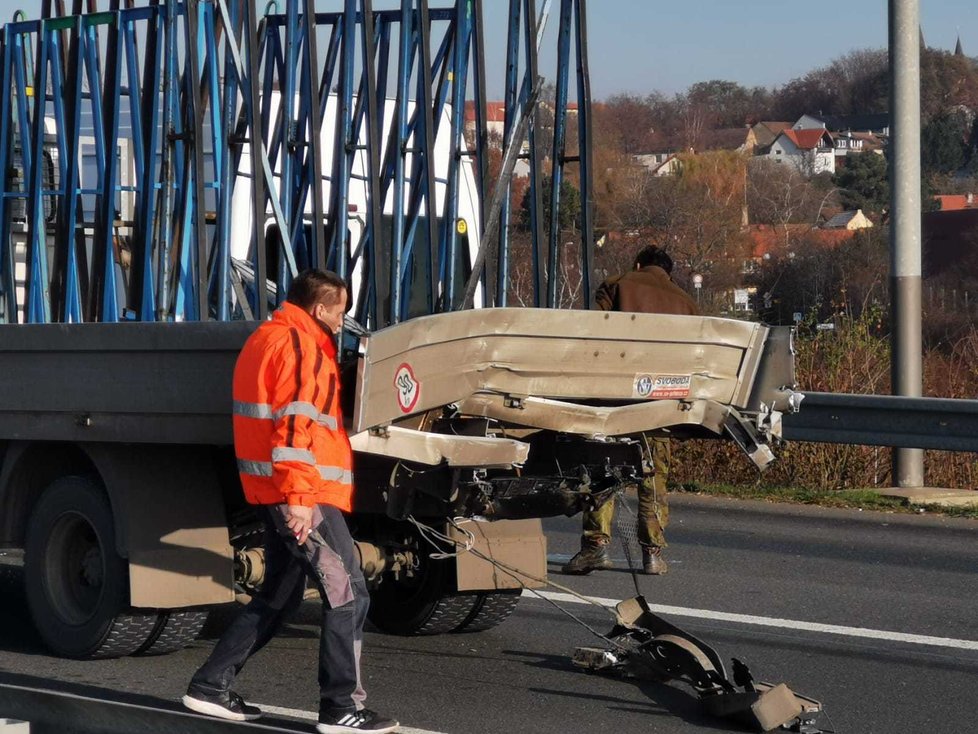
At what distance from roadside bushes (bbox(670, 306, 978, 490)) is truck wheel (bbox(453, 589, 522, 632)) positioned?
6039 mm

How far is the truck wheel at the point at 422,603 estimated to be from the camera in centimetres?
729

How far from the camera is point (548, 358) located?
599 centimetres

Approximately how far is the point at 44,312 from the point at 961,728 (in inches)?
188

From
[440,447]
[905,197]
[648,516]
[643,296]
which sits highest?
[905,197]

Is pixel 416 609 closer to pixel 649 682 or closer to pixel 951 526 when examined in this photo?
pixel 649 682

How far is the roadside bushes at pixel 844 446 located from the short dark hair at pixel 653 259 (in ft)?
15.1

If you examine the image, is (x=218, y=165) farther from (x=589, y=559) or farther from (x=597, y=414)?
(x=589, y=559)

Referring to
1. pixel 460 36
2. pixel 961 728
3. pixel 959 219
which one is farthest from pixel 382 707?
pixel 959 219

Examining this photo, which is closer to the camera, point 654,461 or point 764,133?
point 654,461

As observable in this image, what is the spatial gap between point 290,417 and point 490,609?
2445 millimetres

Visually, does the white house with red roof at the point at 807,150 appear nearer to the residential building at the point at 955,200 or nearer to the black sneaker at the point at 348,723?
the residential building at the point at 955,200

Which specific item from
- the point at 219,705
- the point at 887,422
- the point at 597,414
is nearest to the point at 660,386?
the point at 597,414

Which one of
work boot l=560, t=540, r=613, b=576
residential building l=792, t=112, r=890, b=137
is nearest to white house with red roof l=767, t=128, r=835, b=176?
residential building l=792, t=112, r=890, b=137

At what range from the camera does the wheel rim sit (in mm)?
6898
